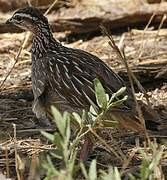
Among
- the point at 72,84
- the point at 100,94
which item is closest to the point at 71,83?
the point at 72,84

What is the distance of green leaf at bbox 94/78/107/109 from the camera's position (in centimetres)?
288

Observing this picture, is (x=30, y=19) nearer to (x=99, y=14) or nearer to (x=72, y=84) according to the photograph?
(x=72, y=84)

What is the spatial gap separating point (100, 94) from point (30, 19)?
2.65 meters

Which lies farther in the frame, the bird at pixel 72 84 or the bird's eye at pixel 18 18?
the bird's eye at pixel 18 18

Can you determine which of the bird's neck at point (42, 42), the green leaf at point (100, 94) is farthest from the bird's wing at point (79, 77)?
the green leaf at point (100, 94)

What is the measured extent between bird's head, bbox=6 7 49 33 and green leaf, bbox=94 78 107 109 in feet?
8.39

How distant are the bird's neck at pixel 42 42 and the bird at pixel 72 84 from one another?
129mm

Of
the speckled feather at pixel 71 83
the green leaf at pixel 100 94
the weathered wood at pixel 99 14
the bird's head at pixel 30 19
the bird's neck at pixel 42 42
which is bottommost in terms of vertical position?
the green leaf at pixel 100 94

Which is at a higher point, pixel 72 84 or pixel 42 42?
pixel 42 42

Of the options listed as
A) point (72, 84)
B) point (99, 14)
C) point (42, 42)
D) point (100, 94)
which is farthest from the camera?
point (99, 14)

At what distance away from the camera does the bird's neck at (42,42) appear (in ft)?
17.4

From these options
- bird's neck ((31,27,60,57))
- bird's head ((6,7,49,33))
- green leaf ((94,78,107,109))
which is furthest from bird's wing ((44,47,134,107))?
green leaf ((94,78,107,109))

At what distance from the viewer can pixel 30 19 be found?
5461mm

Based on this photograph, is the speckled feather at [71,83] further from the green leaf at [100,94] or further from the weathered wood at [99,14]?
the weathered wood at [99,14]
